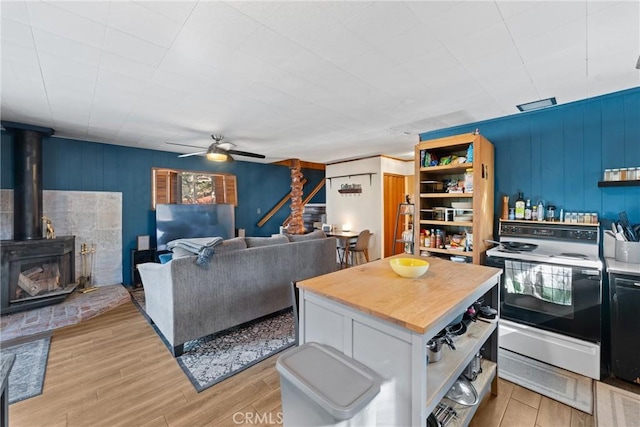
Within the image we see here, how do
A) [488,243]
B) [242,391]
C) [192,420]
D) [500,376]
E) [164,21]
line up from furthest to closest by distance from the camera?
1. [488,243]
2. [500,376]
3. [242,391]
4. [192,420]
5. [164,21]

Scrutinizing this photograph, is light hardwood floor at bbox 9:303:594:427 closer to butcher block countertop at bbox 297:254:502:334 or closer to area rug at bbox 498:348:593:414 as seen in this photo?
area rug at bbox 498:348:593:414

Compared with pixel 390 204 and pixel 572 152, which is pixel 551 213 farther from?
pixel 390 204

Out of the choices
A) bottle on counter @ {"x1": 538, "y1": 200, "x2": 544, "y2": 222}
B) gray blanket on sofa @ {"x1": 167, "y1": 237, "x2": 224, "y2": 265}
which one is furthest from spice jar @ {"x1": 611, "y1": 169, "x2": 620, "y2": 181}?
gray blanket on sofa @ {"x1": 167, "y1": 237, "x2": 224, "y2": 265}

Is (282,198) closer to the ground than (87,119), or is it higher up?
closer to the ground

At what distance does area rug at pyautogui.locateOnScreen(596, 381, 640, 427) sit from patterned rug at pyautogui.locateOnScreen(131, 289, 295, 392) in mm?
2346

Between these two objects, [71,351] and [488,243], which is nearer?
[71,351]

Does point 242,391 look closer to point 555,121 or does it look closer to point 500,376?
point 500,376

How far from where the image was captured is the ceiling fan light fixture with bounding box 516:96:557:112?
8.73ft

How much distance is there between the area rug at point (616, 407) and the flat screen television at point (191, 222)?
218 inches

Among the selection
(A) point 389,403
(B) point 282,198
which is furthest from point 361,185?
(A) point 389,403

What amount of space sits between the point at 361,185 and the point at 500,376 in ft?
14.4

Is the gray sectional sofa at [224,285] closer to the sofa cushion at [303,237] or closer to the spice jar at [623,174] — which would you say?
the sofa cushion at [303,237]

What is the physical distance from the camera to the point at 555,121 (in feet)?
9.25

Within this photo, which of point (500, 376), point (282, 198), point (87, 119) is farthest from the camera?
point (282, 198)
